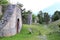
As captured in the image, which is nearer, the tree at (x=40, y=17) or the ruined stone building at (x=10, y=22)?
the ruined stone building at (x=10, y=22)

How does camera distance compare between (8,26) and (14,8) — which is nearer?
(8,26)

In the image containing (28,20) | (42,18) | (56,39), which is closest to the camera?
(56,39)

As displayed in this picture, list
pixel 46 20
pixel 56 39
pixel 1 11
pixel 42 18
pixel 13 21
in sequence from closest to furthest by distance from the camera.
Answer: pixel 56 39 → pixel 13 21 → pixel 1 11 → pixel 46 20 → pixel 42 18

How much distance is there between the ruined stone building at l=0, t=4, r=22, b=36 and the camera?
64.0 ft

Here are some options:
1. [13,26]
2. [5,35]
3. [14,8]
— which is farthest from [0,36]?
[14,8]

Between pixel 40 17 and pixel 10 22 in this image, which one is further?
pixel 40 17

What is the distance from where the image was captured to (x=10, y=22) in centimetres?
2052

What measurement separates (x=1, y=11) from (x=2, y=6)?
76 centimetres

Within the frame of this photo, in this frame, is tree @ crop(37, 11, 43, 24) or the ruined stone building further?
tree @ crop(37, 11, 43, 24)

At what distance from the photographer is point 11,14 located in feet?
69.5

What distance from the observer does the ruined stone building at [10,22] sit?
19.5m

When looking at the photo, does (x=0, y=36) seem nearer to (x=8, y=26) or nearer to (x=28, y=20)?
(x=8, y=26)

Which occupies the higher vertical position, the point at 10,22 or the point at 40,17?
the point at 40,17

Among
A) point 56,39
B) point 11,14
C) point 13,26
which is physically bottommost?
point 56,39
